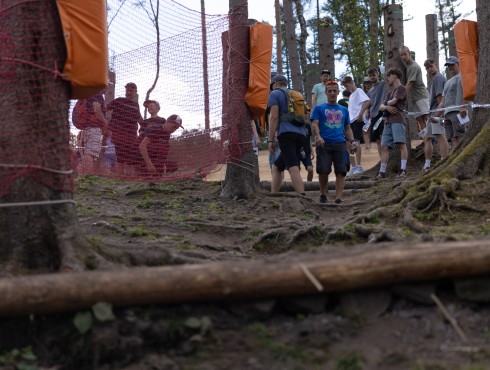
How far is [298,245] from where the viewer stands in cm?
704

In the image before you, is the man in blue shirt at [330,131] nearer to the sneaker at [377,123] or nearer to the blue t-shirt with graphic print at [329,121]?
the blue t-shirt with graphic print at [329,121]

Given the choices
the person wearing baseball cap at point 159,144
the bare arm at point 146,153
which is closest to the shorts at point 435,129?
the person wearing baseball cap at point 159,144

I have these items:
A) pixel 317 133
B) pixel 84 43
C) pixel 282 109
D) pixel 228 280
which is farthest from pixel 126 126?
pixel 228 280

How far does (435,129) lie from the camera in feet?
41.0

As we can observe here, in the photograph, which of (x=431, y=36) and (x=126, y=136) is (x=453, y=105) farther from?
Answer: (x=431, y=36)

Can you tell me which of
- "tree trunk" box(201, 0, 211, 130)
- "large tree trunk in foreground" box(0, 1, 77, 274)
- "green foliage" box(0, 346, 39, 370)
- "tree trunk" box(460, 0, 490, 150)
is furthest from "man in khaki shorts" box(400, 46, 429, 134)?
"green foliage" box(0, 346, 39, 370)

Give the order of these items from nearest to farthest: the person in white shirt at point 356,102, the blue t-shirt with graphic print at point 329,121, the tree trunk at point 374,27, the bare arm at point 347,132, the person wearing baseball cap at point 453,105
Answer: the blue t-shirt with graphic print at point 329,121 → the bare arm at point 347,132 → the person wearing baseball cap at point 453,105 → the person in white shirt at point 356,102 → the tree trunk at point 374,27

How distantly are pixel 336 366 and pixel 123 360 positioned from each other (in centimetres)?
122

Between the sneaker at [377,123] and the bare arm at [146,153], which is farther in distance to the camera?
the sneaker at [377,123]

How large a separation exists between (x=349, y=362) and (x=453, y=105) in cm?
868

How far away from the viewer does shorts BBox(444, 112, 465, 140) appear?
11.6 m

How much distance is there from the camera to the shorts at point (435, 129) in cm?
1245

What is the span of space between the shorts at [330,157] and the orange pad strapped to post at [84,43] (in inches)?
208

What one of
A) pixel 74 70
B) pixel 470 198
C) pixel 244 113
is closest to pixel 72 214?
pixel 74 70
